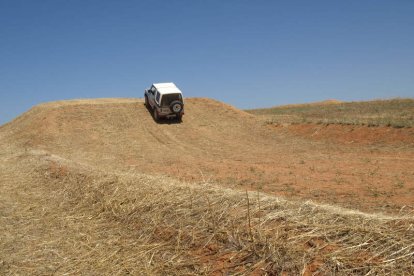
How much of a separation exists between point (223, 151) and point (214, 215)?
1613 cm

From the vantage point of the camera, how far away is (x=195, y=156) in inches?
817

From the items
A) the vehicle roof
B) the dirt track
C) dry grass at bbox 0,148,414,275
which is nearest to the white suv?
the vehicle roof

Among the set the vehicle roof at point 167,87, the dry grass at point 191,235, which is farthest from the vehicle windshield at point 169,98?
the dry grass at point 191,235

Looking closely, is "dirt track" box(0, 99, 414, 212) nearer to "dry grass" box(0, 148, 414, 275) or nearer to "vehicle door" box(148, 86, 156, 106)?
"vehicle door" box(148, 86, 156, 106)

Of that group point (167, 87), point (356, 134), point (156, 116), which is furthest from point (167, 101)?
point (356, 134)

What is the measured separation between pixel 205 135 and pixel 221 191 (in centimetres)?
1945

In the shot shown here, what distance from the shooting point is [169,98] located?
28.3 metres

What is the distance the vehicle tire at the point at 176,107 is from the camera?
28.2 m

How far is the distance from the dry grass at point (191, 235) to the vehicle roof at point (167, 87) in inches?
741

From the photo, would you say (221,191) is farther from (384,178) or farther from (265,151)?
(265,151)

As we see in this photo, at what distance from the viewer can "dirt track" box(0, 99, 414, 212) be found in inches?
456

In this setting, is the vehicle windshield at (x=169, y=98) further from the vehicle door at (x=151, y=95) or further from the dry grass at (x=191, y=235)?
the dry grass at (x=191, y=235)

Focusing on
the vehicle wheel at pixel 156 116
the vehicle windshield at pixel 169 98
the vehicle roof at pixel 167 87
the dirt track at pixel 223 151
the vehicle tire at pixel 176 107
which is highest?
the vehicle roof at pixel 167 87

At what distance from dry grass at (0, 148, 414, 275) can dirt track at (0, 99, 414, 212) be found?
3796 millimetres
